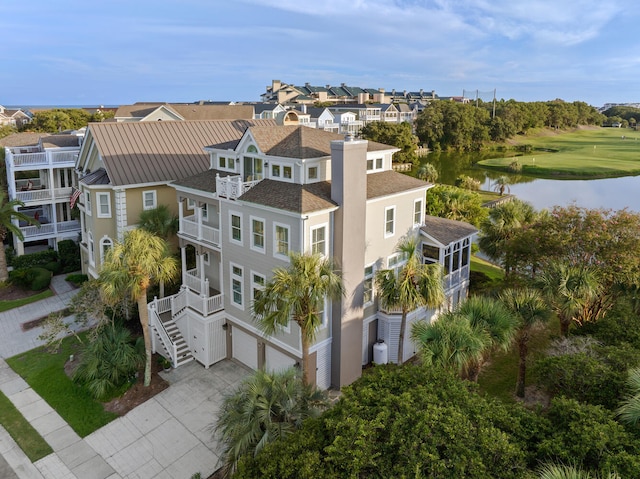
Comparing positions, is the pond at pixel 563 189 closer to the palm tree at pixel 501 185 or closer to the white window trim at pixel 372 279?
the palm tree at pixel 501 185

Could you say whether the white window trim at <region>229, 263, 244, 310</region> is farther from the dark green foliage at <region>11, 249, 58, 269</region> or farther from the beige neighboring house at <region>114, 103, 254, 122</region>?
the beige neighboring house at <region>114, 103, 254, 122</region>

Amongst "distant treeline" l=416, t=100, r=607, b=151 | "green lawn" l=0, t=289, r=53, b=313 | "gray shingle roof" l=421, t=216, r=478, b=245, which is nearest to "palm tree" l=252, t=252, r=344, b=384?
"gray shingle roof" l=421, t=216, r=478, b=245

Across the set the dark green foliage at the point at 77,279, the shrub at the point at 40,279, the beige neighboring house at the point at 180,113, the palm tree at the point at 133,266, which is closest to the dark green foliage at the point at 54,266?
the shrub at the point at 40,279

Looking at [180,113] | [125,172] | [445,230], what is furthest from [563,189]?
[125,172]

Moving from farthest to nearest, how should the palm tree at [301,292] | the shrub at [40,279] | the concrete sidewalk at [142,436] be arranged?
the shrub at [40,279], the concrete sidewalk at [142,436], the palm tree at [301,292]

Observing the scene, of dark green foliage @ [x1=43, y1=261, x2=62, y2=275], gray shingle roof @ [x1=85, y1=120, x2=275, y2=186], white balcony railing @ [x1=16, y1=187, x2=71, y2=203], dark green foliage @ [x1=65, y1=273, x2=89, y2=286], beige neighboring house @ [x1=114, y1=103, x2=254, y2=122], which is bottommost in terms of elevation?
dark green foliage @ [x1=65, y1=273, x2=89, y2=286]

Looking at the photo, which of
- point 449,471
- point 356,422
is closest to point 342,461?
point 356,422

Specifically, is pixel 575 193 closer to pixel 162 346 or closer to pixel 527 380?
pixel 527 380

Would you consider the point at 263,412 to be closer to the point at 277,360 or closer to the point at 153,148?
the point at 277,360
